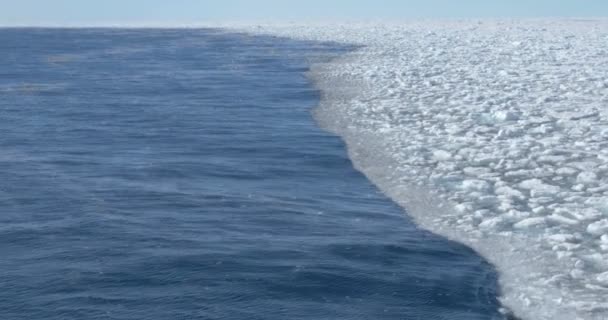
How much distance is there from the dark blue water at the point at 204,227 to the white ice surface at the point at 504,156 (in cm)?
30

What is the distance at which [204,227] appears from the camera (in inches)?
286

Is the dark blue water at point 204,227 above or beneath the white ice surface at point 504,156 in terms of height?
beneath

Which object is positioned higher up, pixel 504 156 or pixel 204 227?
pixel 504 156

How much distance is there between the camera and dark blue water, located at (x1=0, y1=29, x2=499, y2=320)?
5.62m

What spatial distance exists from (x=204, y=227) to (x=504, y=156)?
4008 millimetres

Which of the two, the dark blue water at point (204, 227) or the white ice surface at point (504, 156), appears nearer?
the dark blue water at point (204, 227)

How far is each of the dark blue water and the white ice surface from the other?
1.00 feet

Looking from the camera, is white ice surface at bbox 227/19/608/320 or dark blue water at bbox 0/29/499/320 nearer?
dark blue water at bbox 0/29/499/320

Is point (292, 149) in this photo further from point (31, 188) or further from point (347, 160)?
point (31, 188)

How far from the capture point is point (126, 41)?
118 ft

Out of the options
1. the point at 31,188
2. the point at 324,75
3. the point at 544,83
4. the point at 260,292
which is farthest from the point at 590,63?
the point at 260,292

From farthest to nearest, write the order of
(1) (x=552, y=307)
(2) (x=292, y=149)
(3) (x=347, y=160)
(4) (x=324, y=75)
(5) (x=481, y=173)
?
(4) (x=324, y=75) < (2) (x=292, y=149) < (3) (x=347, y=160) < (5) (x=481, y=173) < (1) (x=552, y=307)

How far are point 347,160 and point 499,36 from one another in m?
23.2

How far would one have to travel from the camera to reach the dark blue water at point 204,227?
5.62 m
